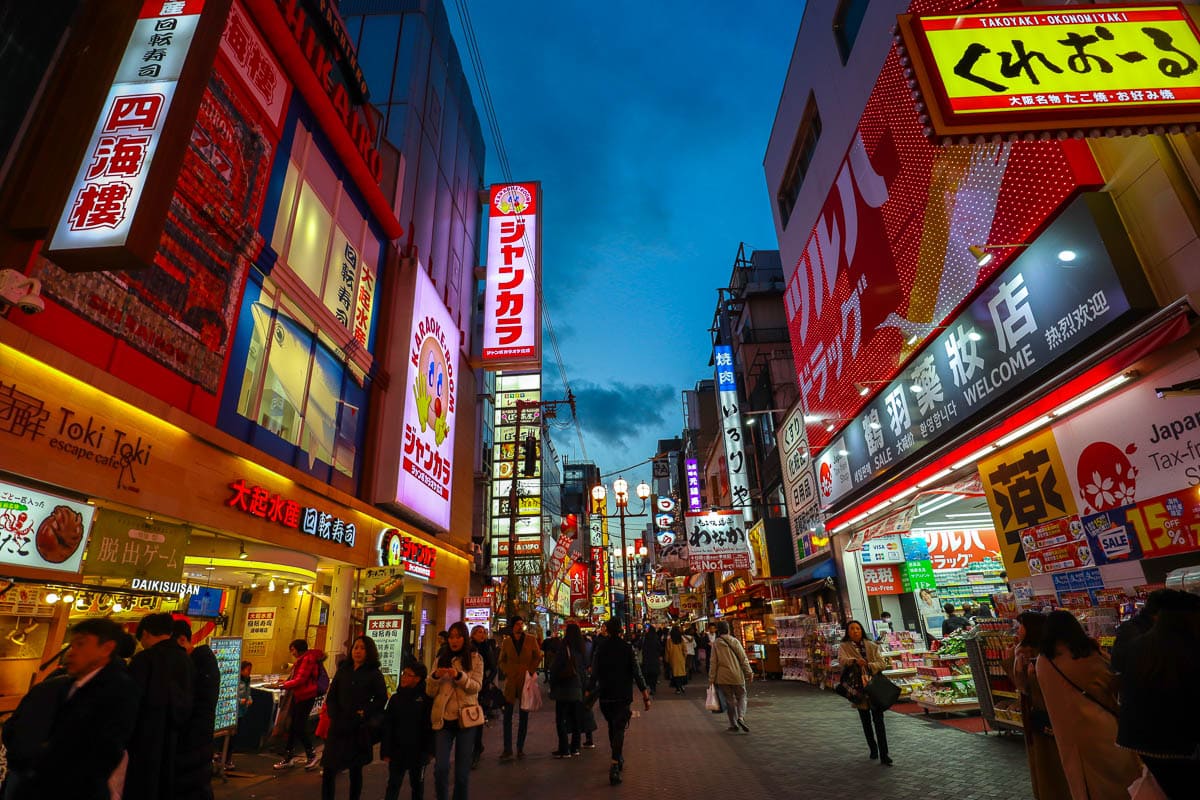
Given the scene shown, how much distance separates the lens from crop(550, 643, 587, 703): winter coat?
8.94m

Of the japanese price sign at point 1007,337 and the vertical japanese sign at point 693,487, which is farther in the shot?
the vertical japanese sign at point 693,487

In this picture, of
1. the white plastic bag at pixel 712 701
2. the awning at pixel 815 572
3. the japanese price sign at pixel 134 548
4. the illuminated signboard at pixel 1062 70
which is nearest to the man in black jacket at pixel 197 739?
the japanese price sign at pixel 134 548

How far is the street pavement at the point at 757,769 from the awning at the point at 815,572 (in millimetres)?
5304

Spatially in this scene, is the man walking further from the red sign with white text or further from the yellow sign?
the red sign with white text

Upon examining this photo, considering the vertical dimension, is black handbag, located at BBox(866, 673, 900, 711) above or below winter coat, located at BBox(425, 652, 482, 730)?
below

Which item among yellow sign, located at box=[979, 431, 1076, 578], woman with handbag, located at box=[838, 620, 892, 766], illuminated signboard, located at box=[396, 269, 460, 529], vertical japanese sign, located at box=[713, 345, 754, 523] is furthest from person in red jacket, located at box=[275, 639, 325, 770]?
vertical japanese sign, located at box=[713, 345, 754, 523]

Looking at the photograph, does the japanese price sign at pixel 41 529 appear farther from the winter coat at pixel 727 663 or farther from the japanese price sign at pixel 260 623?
the japanese price sign at pixel 260 623

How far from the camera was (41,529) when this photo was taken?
5.90 metres

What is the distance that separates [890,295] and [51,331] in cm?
1231

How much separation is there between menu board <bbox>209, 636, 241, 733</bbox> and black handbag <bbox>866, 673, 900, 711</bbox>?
874cm

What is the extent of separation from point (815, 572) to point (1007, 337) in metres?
11.4

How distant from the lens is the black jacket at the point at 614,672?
779cm

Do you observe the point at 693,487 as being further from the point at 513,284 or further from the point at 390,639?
the point at 390,639

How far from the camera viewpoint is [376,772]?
8586mm
